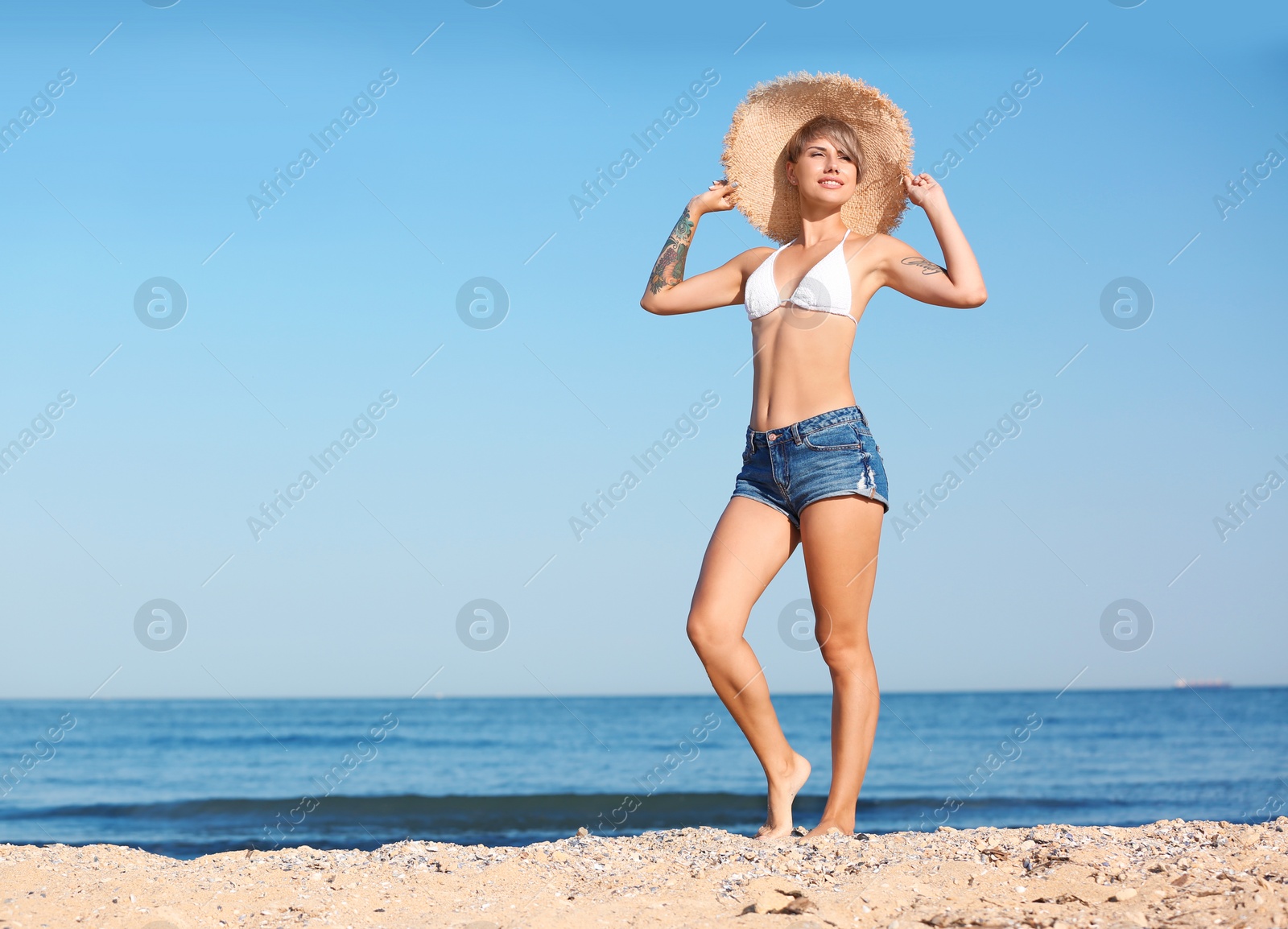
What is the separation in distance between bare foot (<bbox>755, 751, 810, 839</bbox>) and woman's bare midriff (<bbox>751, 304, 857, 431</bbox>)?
1.22m

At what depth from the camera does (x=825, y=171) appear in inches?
143

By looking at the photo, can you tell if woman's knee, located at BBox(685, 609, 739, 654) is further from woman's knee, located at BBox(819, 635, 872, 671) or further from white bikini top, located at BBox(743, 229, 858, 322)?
white bikini top, located at BBox(743, 229, 858, 322)

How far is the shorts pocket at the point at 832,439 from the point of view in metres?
3.33

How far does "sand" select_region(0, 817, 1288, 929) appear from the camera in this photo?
2.49m

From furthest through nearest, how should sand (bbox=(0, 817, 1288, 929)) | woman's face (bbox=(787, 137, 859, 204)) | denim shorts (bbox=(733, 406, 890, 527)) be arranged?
woman's face (bbox=(787, 137, 859, 204)) < denim shorts (bbox=(733, 406, 890, 527)) < sand (bbox=(0, 817, 1288, 929))

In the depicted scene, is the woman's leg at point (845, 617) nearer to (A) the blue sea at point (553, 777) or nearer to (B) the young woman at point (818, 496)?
(B) the young woman at point (818, 496)

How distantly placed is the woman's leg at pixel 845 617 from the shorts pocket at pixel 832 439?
0.18 metres

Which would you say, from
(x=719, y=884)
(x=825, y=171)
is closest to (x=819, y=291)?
(x=825, y=171)

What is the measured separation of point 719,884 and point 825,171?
8.19 ft

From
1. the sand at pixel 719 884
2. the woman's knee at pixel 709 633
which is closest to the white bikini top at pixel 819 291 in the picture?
the woman's knee at pixel 709 633

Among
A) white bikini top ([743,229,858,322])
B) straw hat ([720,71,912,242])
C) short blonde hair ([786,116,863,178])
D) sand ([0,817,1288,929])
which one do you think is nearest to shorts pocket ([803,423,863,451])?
white bikini top ([743,229,858,322])

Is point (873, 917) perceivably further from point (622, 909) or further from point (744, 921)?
point (622, 909)

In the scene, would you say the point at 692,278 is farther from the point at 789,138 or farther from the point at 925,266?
the point at 925,266

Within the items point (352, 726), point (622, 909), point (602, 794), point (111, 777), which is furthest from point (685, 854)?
point (352, 726)
